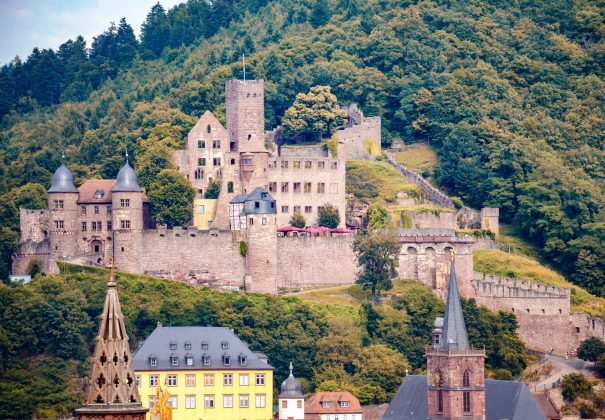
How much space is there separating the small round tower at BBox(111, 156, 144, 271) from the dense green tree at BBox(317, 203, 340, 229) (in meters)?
10.5

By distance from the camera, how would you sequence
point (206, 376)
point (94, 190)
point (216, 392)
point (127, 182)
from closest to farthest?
point (216, 392) < point (206, 376) < point (127, 182) < point (94, 190)

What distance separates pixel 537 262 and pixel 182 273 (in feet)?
75.5

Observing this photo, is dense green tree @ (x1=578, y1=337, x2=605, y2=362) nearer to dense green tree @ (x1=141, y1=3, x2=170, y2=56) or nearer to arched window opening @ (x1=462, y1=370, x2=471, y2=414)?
arched window opening @ (x1=462, y1=370, x2=471, y2=414)

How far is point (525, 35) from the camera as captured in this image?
134875mm

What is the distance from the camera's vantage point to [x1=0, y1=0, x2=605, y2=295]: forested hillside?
10975cm

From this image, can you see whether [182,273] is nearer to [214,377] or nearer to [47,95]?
[214,377]

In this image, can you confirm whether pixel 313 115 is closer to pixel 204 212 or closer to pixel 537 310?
pixel 204 212

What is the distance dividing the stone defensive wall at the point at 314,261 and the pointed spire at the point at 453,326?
15.4 metres

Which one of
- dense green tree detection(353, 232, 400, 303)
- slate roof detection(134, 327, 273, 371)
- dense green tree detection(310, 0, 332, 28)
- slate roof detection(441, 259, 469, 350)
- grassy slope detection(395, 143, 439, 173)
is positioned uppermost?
dense green tree detection(310, 0, 332, 28)

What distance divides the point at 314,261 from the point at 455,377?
20152mm

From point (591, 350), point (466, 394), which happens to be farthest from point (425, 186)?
point (466, 394)

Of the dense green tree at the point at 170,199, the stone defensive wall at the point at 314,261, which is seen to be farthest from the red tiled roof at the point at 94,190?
the stone defensive wall at the point at 314,261

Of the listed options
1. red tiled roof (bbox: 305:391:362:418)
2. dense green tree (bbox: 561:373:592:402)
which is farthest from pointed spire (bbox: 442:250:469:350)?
dense green tree (bbox: 561:373:592:402)

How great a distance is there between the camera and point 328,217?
331 ft
